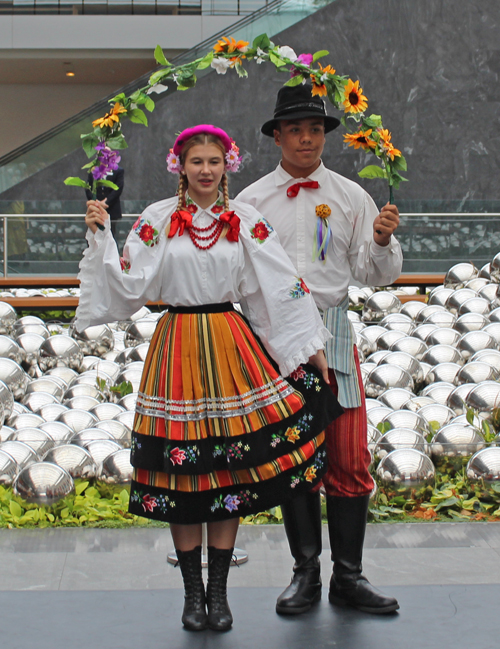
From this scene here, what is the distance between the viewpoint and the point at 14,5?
1752 centimetres

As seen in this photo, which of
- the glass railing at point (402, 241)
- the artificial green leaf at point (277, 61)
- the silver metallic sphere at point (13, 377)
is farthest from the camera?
the glass railing at point (402, 241)

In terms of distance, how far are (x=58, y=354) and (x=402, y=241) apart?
14.7ft

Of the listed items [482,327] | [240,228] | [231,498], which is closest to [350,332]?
[240,228]

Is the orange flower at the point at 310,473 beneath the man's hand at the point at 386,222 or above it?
beneath

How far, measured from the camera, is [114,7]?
1770cm

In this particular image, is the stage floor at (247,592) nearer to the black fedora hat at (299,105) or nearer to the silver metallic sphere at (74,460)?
the silver metallic sphere at (74,460)

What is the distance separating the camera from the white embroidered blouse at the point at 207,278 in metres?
2.53

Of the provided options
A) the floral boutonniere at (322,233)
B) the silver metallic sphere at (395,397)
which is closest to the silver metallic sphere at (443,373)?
the silver metallic sphere at (395,397)

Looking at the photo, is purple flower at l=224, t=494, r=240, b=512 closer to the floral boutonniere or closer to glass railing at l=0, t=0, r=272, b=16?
the floral boutonniere

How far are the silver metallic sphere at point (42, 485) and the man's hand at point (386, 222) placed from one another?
5.93 ft

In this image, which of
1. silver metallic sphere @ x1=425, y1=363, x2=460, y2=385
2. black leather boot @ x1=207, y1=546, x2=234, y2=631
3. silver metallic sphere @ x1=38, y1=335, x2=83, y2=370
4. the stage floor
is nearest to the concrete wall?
silver metallic sphere @ x1=38, y1=335, x2=83, y2=370

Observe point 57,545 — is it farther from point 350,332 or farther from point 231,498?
point 350,332

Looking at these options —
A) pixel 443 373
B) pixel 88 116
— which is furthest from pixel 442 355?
pixel 88 116

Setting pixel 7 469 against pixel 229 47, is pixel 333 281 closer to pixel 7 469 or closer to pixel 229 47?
pixel 229 47
